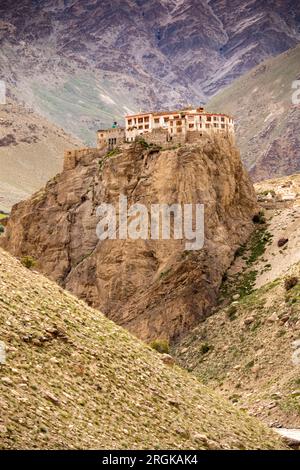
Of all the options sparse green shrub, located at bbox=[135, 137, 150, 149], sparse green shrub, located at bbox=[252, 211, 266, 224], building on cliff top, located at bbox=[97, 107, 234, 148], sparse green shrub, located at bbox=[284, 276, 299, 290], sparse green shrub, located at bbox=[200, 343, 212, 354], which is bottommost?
sparse green shrub, located at bbox=[200, 343, 212, 354]

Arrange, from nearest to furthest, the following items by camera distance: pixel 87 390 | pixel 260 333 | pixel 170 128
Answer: pixel 87 390
pixel 260 333
pixel 170 128

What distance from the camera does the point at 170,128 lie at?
350ft

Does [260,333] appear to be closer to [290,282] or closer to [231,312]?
[290,282]

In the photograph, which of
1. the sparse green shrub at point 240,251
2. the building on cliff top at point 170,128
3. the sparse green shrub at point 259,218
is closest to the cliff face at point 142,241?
the sparse green shrub at point 240,251

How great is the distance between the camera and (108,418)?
34.8m

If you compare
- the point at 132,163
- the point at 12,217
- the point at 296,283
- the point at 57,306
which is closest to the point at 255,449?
the point at 57,306

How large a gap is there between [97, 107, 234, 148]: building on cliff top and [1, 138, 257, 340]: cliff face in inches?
68.4

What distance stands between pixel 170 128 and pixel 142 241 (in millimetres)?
13711

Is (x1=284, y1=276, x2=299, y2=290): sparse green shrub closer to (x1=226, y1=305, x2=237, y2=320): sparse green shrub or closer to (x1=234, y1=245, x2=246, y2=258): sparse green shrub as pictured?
(x1=226, y1=305, x2=237, y2=320): sparse green shrub

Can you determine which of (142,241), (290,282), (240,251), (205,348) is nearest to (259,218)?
(240,251)

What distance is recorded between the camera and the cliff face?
96.2 meters

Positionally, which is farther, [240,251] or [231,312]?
[240,251]

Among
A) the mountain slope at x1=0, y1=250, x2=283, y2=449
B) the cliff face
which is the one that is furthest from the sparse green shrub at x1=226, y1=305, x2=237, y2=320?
the mountain slope at x1=0, y1=250, x2=283, y2=449
